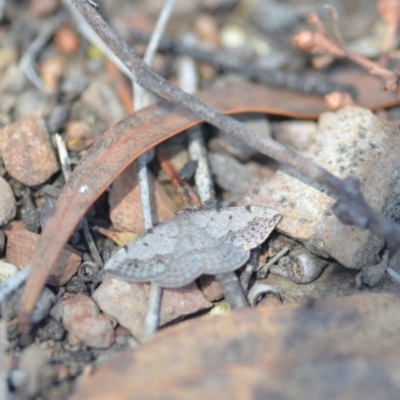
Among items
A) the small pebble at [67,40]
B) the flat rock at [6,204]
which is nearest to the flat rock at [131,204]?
the flat rock at [6,204]

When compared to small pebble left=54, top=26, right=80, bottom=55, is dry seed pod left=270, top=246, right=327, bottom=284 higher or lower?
lower

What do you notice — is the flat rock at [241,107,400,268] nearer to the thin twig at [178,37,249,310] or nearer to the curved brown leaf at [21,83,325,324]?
the thin twig at [178,37,249,310]

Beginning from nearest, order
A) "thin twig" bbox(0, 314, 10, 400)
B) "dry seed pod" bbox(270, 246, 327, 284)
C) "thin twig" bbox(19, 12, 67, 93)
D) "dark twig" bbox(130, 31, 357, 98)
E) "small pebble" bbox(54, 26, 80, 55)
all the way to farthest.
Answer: "thin twig" bbox(0, 314, 10, 400) < "dry seed pod" bbox(270, 246, 327, 284) < "dark twig" bbox(130, 31, 357, 98) < "thin twig" bbox(19, 12, 67, 93) < "small pebble" bbox(54, 26, 80, 55)

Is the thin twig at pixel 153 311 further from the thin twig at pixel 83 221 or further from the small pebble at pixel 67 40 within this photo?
the small pebble at pixel 67 40

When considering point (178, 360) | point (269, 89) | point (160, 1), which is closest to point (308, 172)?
point (178, 360)

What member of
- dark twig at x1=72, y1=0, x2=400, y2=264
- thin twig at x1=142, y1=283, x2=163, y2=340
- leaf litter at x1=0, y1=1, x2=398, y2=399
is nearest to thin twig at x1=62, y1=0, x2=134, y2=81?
leaf litter at x1=0, y1=1, x2=398, y2=399

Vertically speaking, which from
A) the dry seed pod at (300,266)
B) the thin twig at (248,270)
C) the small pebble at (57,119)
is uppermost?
the small pebble at (57,119)

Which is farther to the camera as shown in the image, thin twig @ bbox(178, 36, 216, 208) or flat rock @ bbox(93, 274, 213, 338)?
thin twig @ bbox(178, 36, 216, 208)
